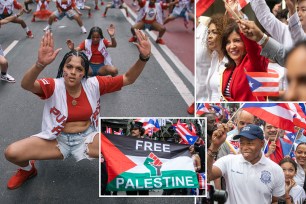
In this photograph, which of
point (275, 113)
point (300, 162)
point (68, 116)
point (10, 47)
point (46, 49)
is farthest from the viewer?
point (10, 47)

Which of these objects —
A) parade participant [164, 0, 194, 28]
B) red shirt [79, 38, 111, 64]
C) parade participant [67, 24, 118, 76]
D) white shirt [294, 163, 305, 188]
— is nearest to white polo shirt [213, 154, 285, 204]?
white shirt [294, 163, 305, 188]

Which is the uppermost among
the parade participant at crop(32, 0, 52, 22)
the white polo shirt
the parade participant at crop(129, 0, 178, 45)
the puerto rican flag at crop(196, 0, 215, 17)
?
the parade participant at crop(32, 0, 52, 22)

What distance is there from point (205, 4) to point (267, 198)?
3.72 ft

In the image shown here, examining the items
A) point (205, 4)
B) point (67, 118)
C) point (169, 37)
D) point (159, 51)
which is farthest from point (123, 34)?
point (205, 4)

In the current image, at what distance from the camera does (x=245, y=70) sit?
2834mm

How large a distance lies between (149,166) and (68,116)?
1208mm

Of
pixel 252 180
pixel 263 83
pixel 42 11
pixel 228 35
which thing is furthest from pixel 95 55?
pixel 42 11

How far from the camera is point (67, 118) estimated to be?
3699 mm

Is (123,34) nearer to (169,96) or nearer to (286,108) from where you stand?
(169,96)

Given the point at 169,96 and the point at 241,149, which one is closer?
the point at 241,149

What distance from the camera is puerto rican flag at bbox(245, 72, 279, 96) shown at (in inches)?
107

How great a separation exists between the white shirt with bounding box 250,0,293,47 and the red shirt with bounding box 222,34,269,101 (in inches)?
4.4

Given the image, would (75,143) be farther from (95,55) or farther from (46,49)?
(95,55)

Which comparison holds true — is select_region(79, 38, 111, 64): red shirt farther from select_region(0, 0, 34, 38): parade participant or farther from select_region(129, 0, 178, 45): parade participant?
select_region(0, 0, 34, 38): parade participant
